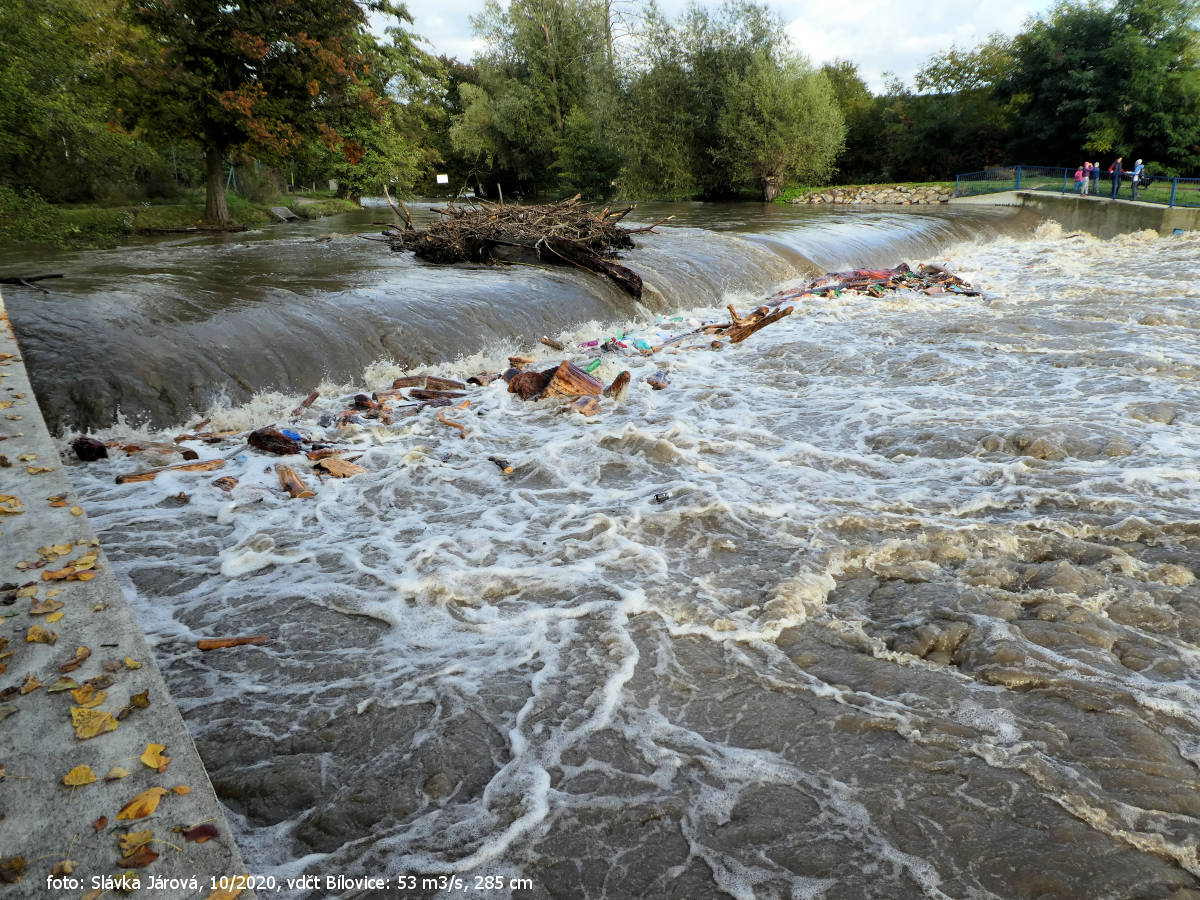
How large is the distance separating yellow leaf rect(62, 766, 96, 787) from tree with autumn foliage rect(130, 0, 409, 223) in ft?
62.4

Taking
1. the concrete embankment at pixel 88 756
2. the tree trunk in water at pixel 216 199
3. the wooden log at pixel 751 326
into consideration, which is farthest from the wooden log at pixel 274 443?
the tree trunk in water at pixel 216 199

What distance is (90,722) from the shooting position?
1.97m

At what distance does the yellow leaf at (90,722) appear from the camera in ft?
6.35

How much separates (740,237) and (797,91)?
2114cm

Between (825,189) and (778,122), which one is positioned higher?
(778,122)

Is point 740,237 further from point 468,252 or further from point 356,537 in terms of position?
point 356,537

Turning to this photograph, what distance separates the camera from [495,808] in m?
2.46

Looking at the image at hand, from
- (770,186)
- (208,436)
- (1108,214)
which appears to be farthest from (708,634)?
(770,186)

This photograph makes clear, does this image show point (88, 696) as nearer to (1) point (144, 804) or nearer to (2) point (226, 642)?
(1) point (144, 804)

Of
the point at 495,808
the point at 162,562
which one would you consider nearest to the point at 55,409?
the point at 162,562

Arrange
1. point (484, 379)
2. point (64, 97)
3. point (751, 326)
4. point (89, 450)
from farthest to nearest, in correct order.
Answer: point (64, 97), point (751, 326), point (484, 379), point (89, 450)

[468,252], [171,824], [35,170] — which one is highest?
[35,170]

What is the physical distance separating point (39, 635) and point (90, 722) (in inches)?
23.4

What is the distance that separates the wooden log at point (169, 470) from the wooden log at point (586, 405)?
3090mm
